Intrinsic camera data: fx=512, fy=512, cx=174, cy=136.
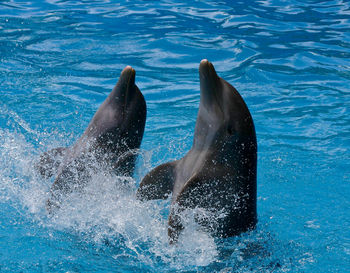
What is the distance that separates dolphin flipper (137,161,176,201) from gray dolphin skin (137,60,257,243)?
350 mm

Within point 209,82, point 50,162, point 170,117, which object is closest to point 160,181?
point 209,82

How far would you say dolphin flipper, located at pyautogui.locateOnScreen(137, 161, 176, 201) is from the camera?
468 centimetres

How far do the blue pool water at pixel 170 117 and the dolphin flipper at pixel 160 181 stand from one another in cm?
17

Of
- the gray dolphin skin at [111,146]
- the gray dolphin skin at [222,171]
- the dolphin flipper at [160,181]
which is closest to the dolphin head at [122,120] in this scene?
the gray dolphin skin at [111,146]

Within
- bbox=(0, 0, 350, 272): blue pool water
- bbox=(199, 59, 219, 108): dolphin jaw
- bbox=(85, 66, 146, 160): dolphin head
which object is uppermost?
bbox=(199, 59, 219, 108): dolphin jaw

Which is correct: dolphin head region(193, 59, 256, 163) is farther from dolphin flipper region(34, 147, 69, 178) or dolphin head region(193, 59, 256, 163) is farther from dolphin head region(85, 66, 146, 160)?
dolphin flipper region(34, 147, 69, 178)

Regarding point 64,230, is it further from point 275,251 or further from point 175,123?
point 175,123

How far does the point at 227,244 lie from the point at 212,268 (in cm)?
24

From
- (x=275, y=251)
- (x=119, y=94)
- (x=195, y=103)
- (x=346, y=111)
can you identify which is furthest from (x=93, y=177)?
(x=346, y=111)

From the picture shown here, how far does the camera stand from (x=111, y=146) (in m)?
4.97

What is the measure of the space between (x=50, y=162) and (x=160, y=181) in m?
1.32

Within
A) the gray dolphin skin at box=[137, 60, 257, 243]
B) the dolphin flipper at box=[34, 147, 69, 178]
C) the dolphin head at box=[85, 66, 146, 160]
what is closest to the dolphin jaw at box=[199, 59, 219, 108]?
the gray dolphin skin at box=[137, 60, 257, 243]

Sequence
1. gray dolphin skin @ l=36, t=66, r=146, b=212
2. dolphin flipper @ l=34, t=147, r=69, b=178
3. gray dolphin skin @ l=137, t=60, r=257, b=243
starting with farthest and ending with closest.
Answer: dolphin flipper @ l=34, t=147, r=69, b=178 < gray dolphin skin @ l=36, t=66, r=146, b=212 < gray dolphin skin @ l=137, t=60, r=257, b=243

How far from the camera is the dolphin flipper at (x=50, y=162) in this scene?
5.28m
